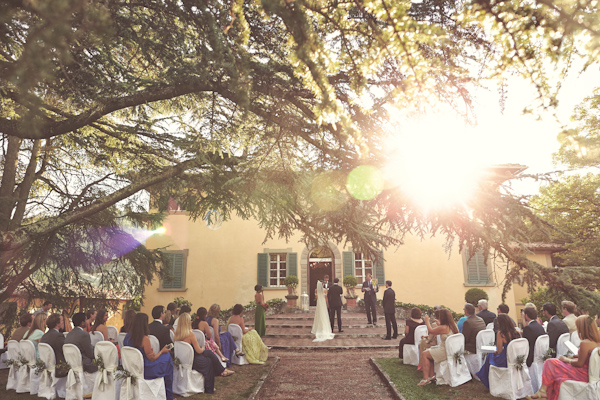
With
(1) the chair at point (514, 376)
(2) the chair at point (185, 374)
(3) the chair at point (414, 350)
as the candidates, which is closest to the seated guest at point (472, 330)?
(1) the chair at point (514, 376)

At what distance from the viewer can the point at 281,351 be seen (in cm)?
1070

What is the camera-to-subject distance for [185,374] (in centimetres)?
645

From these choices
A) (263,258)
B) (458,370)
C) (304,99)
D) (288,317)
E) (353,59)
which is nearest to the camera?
(353,59)

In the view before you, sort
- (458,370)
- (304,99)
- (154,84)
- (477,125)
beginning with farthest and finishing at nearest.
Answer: (458,370) → (154,84) → (304,99) → (477,125)

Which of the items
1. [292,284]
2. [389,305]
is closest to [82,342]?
[389,305]

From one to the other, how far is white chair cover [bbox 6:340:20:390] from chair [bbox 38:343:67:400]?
0.86 meters

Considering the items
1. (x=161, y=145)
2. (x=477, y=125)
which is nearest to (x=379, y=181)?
(x=477, y=125)

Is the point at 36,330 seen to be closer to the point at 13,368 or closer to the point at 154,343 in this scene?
the point at 13,368

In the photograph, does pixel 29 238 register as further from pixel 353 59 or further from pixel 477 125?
pixel 477 125

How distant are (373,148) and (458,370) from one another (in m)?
4.86

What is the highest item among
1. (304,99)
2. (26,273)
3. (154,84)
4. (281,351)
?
(154,84)

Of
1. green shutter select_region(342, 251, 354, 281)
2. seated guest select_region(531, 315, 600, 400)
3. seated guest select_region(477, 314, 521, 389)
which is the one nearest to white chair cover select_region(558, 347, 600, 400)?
seated guest select_region(531, 315, 600, 400)

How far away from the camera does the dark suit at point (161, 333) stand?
242 inches

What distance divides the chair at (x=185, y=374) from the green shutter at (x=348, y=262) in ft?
40.0
